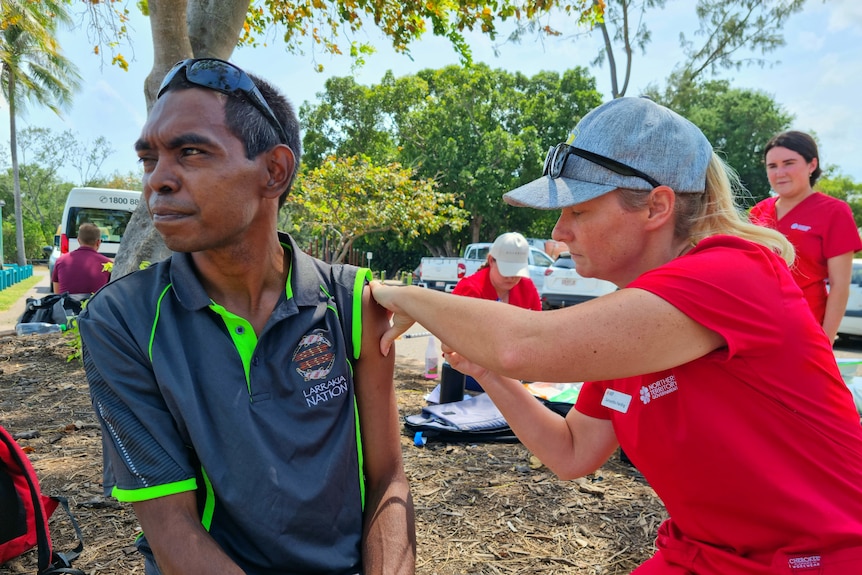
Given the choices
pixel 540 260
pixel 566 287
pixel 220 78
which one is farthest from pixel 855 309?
pixel 220 78

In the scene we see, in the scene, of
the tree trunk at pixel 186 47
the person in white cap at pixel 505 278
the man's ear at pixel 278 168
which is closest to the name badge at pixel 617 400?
the man's ear at pixel 278 168

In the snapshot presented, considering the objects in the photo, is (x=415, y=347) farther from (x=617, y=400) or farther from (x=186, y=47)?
(x=617, y=400)

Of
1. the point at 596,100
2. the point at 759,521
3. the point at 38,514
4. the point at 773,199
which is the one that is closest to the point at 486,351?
the point at 759,521

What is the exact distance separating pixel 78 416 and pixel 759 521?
4.54 meters

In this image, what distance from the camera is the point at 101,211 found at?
46.9 ft

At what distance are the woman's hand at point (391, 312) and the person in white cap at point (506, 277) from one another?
3.36m

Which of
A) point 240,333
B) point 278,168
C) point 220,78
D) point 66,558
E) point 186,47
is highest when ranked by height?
point 186,47

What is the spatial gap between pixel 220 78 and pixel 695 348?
1.42 meters

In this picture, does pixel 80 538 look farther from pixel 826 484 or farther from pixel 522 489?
pixel 826 484

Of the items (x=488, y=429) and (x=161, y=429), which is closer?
(x=161, y=429)

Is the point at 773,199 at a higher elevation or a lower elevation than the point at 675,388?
higher

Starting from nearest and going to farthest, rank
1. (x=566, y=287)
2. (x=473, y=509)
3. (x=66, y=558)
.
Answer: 1. (x=66, y=558)
2. (x=473, y=509)
3. (x=566, y=287)

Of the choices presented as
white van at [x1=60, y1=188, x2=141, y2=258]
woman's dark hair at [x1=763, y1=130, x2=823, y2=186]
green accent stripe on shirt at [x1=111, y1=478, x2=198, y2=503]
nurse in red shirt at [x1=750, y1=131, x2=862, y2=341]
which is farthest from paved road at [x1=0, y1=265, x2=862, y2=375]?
green accent stripe on shirt at [x1=111, y1=478, x2=198, y2=503]

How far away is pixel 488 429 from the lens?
4.35 metres
